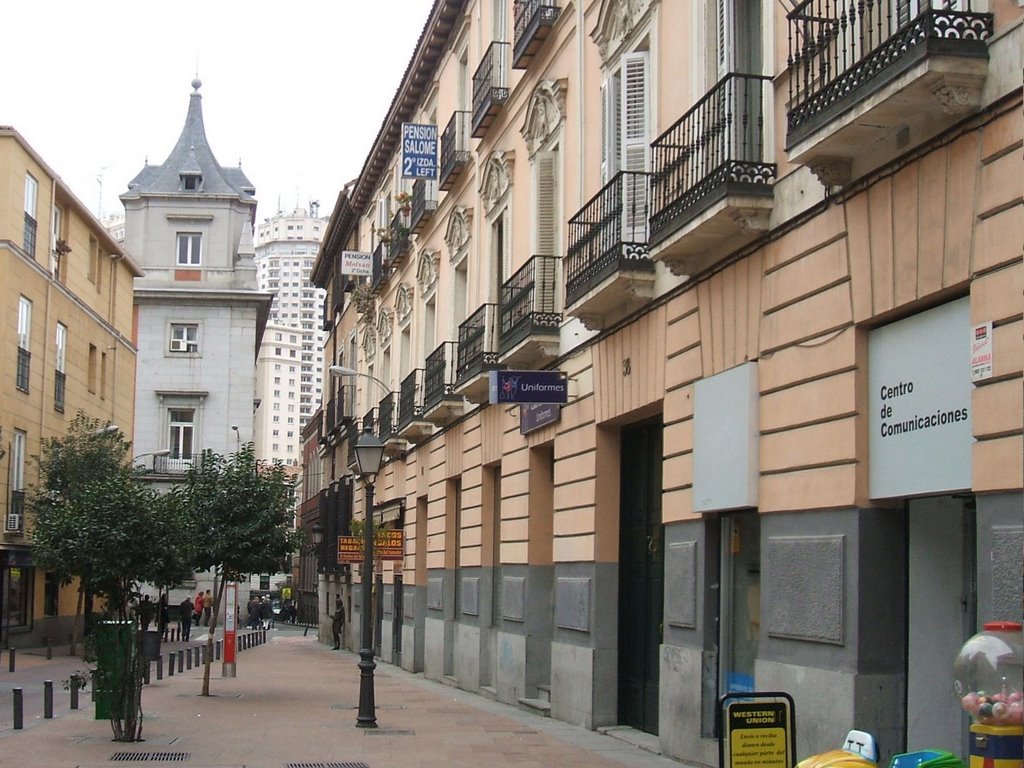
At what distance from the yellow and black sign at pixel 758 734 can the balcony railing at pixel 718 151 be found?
5.79 meters

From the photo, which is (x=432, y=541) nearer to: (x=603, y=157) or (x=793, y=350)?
(x=603, y=157)

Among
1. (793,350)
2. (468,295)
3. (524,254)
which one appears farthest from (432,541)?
(793,350)

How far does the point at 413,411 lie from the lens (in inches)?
1149

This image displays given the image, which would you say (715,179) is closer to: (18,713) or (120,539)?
(120,539)

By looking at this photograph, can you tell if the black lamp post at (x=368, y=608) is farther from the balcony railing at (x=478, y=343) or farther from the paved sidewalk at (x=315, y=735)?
the balcony railing at (x=478, y=343)

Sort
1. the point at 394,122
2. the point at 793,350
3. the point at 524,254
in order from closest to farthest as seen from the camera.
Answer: the point at 793,350
the point at 524,254
the point at 394,122

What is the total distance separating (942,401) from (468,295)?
16.6 metres

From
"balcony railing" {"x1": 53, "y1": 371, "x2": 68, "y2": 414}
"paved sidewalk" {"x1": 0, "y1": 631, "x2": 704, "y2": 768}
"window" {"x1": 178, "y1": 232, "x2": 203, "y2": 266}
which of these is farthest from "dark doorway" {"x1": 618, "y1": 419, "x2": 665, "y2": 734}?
"window" {"x1": 178, "y1": 232, "x2": 203, "y2": 266}

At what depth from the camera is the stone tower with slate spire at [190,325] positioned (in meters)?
60.9

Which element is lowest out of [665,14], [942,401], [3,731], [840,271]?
[3,731]

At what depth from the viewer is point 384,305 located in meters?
36.5

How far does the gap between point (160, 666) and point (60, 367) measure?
16.8 m

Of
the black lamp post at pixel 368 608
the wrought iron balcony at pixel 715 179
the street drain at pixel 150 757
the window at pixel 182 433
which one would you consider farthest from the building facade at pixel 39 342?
the wrought iron balcony at pixel 715 179

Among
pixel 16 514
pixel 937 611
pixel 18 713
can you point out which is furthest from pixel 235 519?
pixel 16 514
